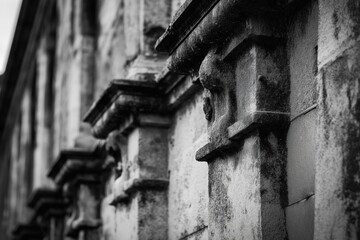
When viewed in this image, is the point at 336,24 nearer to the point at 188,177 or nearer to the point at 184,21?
the point at 184,21

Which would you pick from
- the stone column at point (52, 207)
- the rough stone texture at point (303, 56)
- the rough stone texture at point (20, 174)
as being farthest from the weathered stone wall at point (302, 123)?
the rough stone texture at point (20, 174)

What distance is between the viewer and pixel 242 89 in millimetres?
4281

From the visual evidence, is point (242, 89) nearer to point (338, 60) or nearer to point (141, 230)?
point (338, 60)

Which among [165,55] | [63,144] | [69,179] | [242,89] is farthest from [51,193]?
[242,89]

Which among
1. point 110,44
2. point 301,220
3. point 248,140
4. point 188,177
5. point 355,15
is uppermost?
point 110,44

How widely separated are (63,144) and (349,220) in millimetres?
6739

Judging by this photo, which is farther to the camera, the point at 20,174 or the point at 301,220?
the point at 20,174

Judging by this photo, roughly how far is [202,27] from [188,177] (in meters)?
1.64

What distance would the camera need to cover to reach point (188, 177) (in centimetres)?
578

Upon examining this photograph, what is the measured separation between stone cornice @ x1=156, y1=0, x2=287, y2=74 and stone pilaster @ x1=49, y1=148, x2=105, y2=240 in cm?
354

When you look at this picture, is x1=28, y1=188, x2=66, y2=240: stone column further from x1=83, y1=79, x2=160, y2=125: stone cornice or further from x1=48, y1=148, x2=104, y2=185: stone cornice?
x1=83, y1=79, x2=160, y2=125: stone cornice

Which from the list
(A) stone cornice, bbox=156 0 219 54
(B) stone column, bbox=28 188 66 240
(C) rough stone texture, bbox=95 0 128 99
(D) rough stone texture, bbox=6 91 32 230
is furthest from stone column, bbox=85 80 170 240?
(D) rough stone texture, bbox=6 91 32 230

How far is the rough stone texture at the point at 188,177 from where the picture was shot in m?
5.46

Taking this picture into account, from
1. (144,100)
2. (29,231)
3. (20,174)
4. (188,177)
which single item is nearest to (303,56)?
(188,177)
